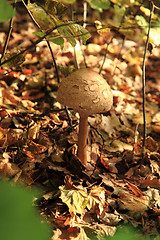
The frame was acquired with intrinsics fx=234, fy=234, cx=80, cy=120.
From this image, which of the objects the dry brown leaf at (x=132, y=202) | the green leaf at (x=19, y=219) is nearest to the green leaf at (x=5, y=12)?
the green leaf at (x=19, y=219)

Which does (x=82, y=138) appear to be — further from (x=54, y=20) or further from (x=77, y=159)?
(x=54, y=20)

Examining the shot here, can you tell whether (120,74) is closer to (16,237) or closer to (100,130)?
(100,130)

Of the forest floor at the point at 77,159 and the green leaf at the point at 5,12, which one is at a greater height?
the green leaf at the point at 5,12

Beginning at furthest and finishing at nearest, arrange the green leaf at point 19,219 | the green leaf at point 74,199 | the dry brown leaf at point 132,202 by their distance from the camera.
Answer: the dry brown leaf at point 132,202 < the green leaf at point 74,199 < the green leaf at point 19,219

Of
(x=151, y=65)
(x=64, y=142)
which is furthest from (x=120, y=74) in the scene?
(x=64, y=142)

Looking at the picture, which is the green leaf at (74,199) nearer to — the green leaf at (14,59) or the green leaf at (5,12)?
the green leaf at (14,59)

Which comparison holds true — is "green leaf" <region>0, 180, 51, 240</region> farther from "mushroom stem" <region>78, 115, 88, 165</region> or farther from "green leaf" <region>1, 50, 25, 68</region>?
"mushroom stem" <region>78, 115, 88, 165</region>

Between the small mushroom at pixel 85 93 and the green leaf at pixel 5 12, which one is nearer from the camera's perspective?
the green leaf at pixel 5 12

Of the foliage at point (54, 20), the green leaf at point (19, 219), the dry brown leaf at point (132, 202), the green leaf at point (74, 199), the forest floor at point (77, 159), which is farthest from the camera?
the dry brown leaf at point (132, 202)

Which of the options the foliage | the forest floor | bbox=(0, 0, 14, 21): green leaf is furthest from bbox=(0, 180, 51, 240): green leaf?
the forest floor
